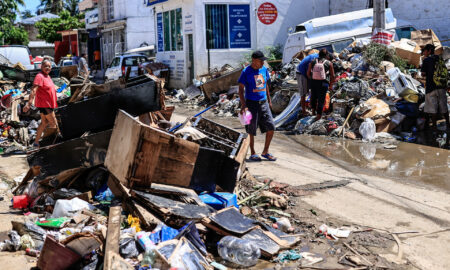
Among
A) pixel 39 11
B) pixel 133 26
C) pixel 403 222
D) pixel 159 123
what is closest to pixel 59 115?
pixel 159 123

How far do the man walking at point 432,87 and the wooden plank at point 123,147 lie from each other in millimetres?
6946

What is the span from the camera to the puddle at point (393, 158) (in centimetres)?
744

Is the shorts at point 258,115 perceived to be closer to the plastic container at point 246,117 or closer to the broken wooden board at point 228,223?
the plastic container at point 246,117

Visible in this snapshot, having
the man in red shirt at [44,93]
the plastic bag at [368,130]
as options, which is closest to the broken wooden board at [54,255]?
the man in red shirt at [44,93]

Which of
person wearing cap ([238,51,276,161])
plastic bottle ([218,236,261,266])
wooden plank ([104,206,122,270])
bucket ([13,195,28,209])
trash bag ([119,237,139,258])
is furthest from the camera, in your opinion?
person wearing cap ([238,51,276,161])

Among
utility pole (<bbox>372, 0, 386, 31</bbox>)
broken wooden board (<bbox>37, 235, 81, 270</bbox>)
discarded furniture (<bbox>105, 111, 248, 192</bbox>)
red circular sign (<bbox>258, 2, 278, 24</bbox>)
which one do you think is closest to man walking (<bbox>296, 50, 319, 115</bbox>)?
utility pole (<bbox>372, 0, 386, 31</bbox>)

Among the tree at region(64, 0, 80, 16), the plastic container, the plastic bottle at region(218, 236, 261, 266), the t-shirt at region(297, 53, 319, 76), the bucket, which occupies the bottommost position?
the plastic bottle at region(218, 236, 261, 266)

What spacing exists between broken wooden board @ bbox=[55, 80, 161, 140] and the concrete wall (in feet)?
46.1

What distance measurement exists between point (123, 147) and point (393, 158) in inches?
218

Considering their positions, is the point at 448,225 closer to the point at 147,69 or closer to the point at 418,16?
the point at 418,16

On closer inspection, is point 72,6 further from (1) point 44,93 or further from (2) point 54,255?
(2) point 54,255

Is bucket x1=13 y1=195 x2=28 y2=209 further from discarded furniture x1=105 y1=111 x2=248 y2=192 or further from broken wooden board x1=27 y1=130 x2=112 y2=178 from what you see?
discarded furniture x1=105 y1=111 x2=248 y2=192

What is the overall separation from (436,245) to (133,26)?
89.7 feet

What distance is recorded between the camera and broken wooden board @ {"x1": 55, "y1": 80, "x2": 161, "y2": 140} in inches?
237
